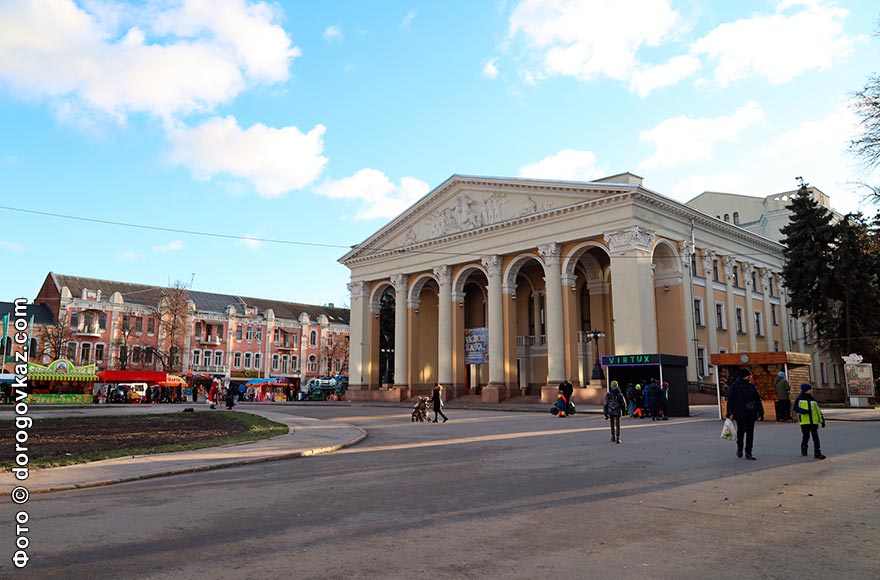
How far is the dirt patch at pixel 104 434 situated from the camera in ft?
45.6

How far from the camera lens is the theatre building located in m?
36.4

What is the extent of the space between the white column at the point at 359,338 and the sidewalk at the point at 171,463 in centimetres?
3538

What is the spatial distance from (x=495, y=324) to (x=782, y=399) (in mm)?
22329

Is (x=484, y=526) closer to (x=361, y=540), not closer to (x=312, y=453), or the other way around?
(x=361, y=540)

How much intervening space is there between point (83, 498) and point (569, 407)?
2142cm

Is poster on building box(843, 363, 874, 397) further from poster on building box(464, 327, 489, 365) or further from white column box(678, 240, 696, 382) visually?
poster on building box(464, 327, 489, 365)

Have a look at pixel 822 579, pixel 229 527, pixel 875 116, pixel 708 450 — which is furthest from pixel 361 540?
pixel 875 116

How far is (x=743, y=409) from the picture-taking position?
12.1 metres

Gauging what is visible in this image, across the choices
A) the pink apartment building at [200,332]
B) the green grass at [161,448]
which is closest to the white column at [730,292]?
the green grass at [161,448]

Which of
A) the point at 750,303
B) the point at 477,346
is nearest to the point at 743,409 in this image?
the point at 477,346

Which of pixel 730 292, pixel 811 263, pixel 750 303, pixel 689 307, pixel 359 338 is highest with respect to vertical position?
pixel 811 263

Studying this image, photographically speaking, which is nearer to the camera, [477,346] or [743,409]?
[743,409]

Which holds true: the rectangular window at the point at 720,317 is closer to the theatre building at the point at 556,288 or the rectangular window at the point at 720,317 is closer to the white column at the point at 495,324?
the theatre building at the point at 556,288

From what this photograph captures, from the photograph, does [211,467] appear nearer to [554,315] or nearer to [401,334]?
[554,315]
